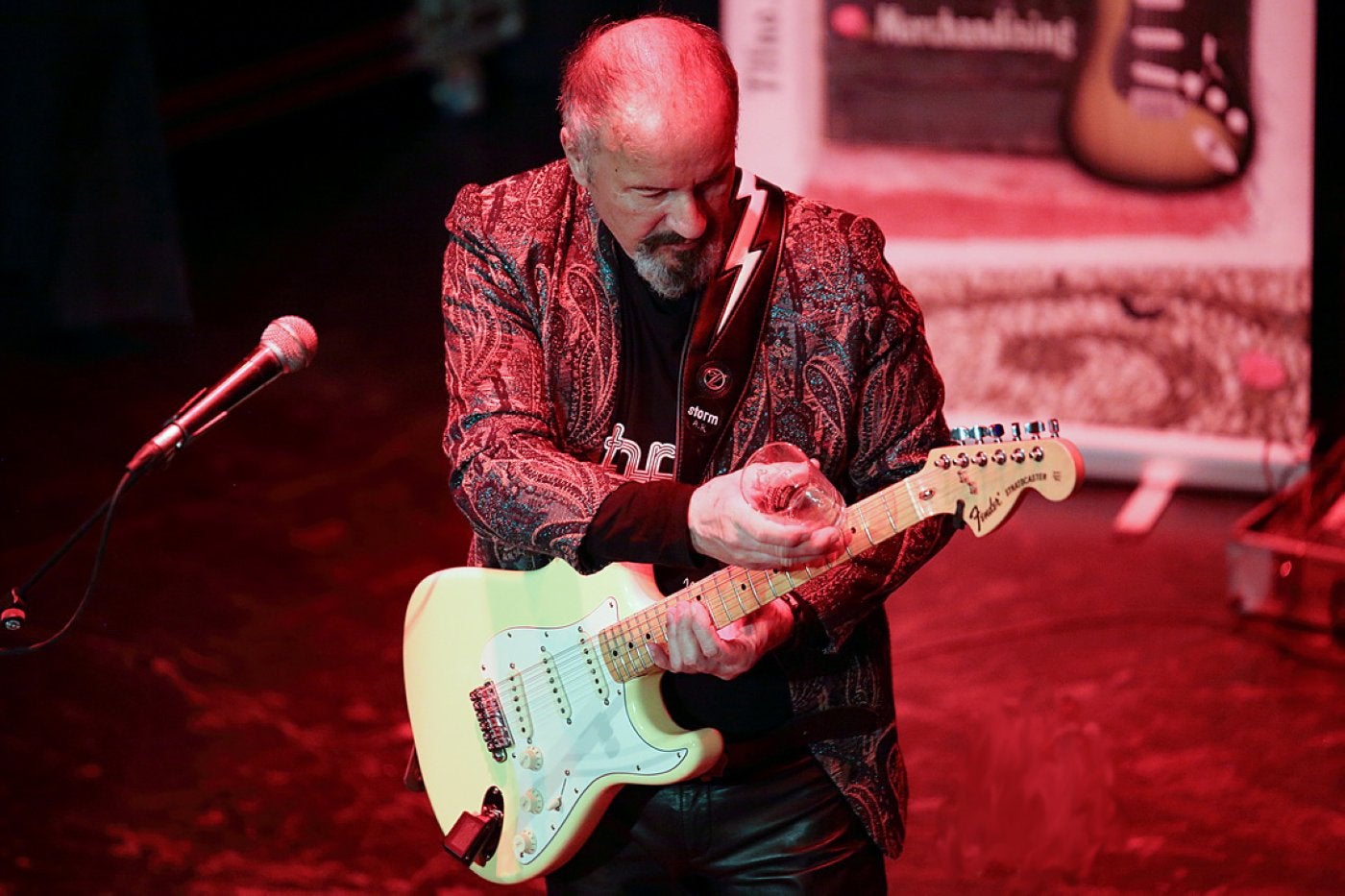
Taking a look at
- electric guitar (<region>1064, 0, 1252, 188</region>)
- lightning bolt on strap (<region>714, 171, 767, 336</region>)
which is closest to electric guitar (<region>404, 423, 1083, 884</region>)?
lightning bolt on strap (<region>714, 171, 767, 336</region>)

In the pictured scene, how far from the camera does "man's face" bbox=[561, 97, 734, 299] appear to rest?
2.13m

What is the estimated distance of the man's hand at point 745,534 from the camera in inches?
78.1

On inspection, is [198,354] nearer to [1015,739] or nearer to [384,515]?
[384,515]

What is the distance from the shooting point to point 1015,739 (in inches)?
171

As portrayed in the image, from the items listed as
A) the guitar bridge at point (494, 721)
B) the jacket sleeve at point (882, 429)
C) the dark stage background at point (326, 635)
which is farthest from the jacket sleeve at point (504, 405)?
the dark stage background at point (326, 635)

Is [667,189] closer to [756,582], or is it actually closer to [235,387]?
[756,582]

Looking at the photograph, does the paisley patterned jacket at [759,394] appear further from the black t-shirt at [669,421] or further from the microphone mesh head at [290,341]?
the microphone mesh head at [290,341]

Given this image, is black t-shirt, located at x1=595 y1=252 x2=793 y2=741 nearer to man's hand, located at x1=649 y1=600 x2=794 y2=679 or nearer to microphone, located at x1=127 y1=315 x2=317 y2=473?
man's hand, located at x1=649 y1=600 x2=794 y2=679

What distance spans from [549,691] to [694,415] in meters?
0.50

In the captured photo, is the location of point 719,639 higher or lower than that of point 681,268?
lower

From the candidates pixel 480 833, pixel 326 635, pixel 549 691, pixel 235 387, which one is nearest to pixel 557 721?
pixel 549 691

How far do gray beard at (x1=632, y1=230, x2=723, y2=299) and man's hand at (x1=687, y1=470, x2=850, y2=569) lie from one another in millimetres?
350

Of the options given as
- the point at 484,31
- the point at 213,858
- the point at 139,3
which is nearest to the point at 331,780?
the point at 213,858

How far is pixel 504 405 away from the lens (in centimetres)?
230
